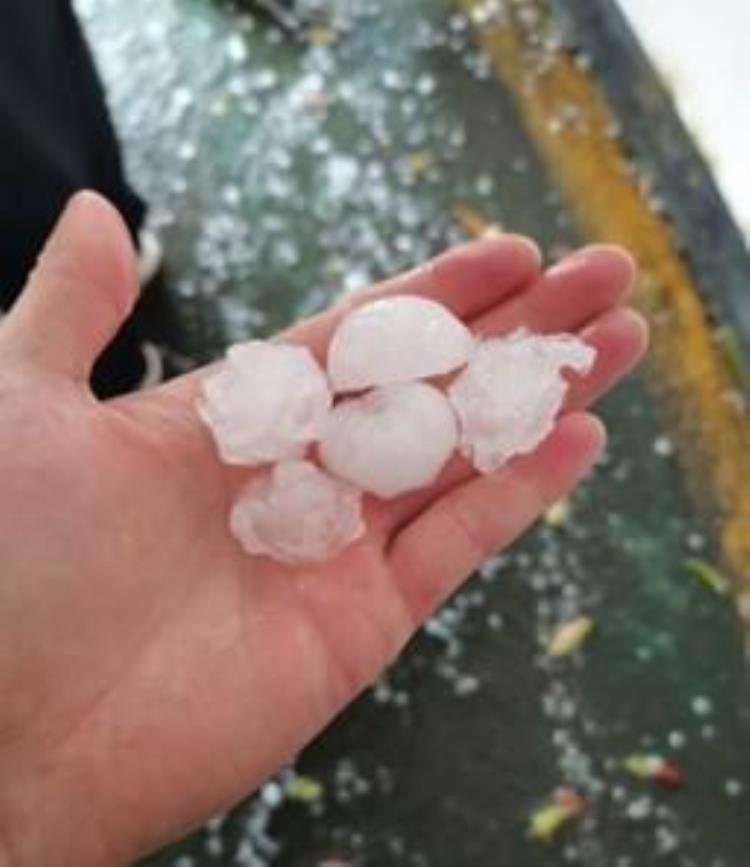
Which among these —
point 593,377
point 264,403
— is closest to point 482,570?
point 593,377

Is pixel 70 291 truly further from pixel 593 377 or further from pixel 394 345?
pixel 593 377

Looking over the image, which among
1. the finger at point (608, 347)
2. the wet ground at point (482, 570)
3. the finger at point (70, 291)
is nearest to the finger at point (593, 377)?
the finger at point (608, 347)

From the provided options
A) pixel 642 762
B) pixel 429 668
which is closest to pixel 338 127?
pixel 429 668

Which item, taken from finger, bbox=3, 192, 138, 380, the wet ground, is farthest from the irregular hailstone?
the wet ground

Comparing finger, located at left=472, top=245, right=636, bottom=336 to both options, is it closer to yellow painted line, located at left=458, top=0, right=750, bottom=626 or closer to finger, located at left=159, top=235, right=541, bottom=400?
finger, located at left=159, top=235, right=541, bottom=400

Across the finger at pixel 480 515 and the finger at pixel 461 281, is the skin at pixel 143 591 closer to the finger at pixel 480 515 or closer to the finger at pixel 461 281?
the finger at pixel 480 515

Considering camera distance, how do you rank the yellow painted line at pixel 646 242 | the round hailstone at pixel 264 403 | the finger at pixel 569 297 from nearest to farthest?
the round hailstone at pixel 264 403 < the finger at pixel 569 297 < the yellow painted line at pixel 646 242
